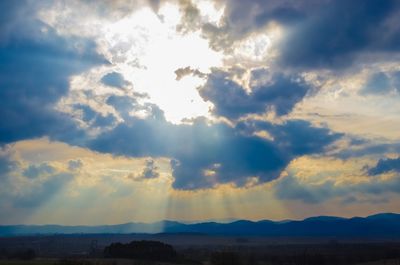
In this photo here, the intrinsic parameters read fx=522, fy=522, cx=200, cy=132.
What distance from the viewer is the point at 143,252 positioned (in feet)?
508

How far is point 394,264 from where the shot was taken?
442ft

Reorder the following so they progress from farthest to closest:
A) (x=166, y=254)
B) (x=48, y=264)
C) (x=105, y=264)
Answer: (x=166, y=254)
(x=48, y=264)
(x=105, y=264)

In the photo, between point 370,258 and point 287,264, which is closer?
point 287,264

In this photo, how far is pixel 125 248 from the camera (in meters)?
158

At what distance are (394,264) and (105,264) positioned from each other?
73.7m

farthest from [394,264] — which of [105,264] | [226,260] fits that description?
A: [105,264]

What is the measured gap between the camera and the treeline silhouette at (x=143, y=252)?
6033 inches

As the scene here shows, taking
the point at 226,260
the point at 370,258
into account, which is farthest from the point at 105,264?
the point at 370,258

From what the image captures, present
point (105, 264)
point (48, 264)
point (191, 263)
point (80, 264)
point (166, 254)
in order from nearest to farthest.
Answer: point (80, 264)
point (105, 264)
point (48, 264)
point (191, 263)
point (166, 254)

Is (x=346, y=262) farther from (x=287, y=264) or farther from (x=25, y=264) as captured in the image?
(x=25, y=264)

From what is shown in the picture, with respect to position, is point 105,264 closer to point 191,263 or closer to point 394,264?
point 191,263

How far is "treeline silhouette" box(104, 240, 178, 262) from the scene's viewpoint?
15325cm

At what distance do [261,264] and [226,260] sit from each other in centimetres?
3042

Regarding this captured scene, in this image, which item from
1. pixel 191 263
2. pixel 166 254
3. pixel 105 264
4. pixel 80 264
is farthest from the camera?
pixel 166 254
